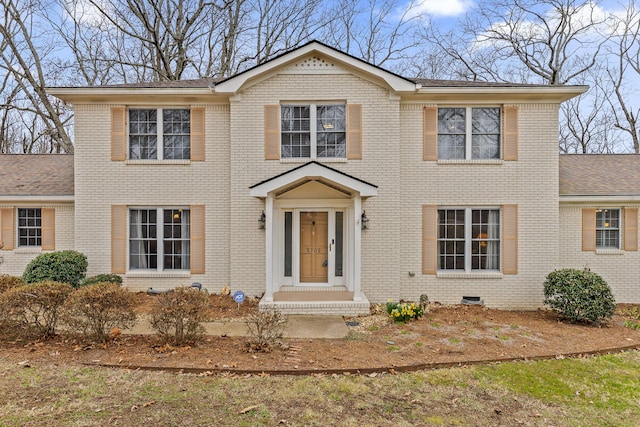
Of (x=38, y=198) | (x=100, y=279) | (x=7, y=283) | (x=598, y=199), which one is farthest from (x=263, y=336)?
(x=598, y=199)

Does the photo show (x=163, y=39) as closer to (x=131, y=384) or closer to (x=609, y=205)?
(x=131, y=384)

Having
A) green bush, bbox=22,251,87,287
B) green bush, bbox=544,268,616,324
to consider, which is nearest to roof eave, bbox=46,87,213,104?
green bush, bbox=22,251,87,287

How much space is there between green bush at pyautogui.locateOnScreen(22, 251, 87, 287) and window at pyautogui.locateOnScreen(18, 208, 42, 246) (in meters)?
1.87

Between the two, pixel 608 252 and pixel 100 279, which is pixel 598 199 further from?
pixel 100 279

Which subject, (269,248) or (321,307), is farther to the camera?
(269,248)

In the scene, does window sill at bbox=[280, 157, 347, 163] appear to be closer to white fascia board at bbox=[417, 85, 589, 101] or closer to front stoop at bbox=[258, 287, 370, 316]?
white fascia board at bbox=[417, 85, 589, 101]

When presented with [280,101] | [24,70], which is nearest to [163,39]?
[24,70]

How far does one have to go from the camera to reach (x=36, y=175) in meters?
11.1

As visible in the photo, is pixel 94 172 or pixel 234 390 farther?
pixel 94 172

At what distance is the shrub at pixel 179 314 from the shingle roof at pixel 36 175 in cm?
639

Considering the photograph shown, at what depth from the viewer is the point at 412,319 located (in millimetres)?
7773

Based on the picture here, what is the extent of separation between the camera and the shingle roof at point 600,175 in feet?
31.6

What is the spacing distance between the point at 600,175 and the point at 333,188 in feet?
27.9

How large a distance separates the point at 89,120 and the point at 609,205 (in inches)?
572
